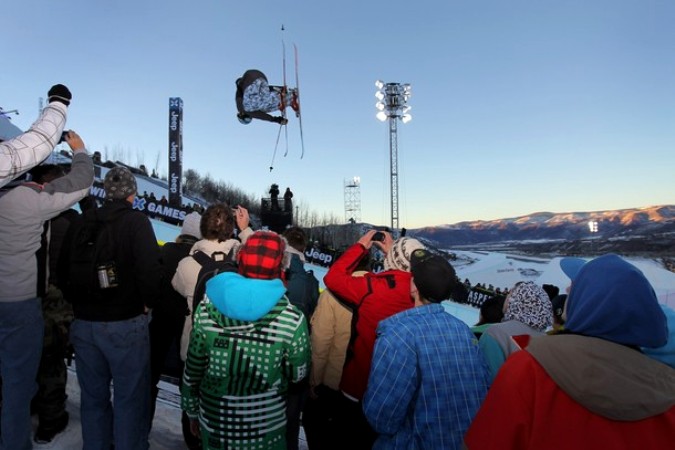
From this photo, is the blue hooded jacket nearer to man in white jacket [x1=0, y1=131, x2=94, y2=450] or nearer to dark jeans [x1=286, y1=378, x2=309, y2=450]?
dark jeans [x1=286, y1=378, x2=309, y2=450]

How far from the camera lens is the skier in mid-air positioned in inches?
366

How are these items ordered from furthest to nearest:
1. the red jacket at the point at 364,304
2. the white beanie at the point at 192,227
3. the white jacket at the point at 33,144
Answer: the white beanie at the point at 192,227, the red jacket at the point at 364,304, the white jacket at the point at 33,144

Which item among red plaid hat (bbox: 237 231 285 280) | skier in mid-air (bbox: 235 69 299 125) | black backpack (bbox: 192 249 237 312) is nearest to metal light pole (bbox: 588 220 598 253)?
skier in mid-air (bbox: 235 69 299 125)

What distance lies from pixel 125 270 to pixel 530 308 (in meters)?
2.44

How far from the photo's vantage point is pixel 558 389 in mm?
1067

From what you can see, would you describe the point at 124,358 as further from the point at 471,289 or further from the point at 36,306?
the point at 471,289

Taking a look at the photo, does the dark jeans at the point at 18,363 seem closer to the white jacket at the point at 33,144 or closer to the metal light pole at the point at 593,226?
the white jacket at the point at 33,144

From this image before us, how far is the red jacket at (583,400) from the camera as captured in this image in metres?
1.02

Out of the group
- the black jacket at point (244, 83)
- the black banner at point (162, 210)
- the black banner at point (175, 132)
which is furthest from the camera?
the black banner at point (175, 132)

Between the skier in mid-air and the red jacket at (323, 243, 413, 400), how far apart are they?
7746 millimetres

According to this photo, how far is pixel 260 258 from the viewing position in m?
1.90

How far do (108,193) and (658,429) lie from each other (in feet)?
8.97

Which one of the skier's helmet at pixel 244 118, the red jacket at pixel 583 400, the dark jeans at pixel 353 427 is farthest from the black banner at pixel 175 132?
the red jacket at pixel 583 400

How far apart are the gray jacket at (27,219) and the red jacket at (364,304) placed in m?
1.62
